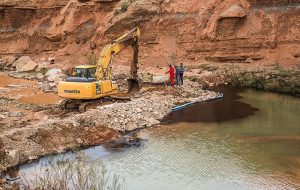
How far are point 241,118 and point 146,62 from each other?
1384 cm

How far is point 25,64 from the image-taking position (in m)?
33.6

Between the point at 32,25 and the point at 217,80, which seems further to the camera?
the point at 32,25

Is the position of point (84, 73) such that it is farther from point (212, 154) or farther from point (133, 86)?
point (212, 154)

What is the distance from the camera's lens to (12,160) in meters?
12.0

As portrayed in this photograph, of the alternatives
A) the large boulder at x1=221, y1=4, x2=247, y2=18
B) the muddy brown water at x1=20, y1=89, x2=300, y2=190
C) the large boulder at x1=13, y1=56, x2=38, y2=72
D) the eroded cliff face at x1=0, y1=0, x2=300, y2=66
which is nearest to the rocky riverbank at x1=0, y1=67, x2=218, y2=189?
the muddy brown water at x1=20, y1=89, x2=300, y2=190

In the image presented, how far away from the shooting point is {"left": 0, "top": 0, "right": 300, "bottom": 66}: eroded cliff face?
27703 millimetres

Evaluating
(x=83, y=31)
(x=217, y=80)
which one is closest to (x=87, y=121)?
(x=217, y=80)

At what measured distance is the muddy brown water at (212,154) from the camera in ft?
36.9

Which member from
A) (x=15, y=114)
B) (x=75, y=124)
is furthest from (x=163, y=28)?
(x=75, y=124)

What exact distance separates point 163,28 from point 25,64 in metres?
10.8

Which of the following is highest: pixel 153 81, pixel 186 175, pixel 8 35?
pixel 8 35

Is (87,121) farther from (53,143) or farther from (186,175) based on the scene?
(186,175)

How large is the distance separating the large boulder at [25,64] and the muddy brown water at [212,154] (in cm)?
1752

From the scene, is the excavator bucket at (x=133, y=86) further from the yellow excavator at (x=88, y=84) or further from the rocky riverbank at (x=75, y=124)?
the yellow excavator at (x=88, y=84)
